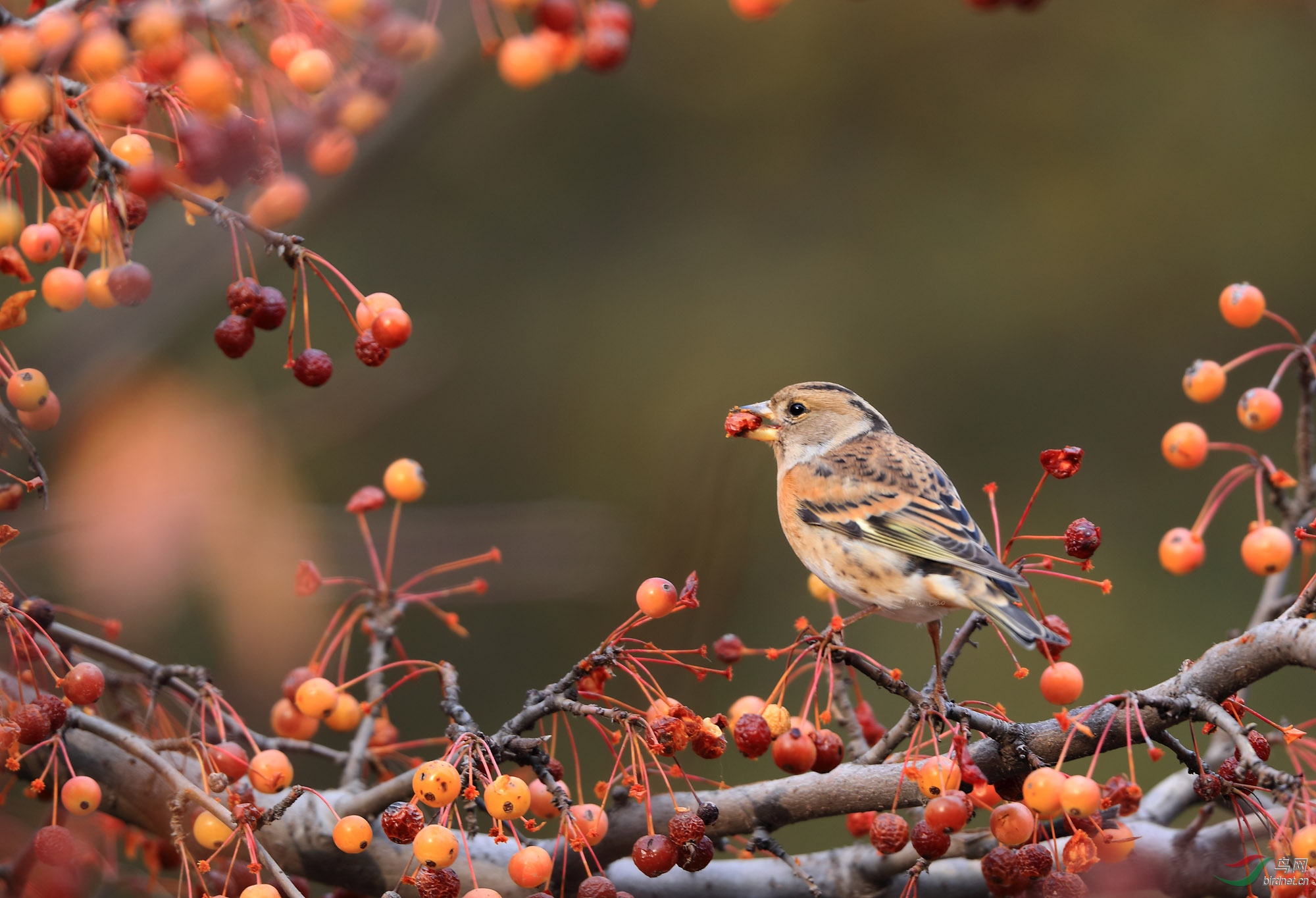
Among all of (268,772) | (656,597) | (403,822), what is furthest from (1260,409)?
(268,772)

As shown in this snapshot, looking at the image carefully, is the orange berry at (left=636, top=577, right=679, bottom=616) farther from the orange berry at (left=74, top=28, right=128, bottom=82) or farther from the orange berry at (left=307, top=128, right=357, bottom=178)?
the orange berry at (left=74, top=28, right=128, bottom=82)

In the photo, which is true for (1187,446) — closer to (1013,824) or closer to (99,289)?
(1013,824)

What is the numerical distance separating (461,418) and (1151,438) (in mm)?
2689

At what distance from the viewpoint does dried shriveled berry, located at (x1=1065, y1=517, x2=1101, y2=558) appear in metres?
1.39

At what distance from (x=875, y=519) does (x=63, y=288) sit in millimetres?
1191

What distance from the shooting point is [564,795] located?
1265mm

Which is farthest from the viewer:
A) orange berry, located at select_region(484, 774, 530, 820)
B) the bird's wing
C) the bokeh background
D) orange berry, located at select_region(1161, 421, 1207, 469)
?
the bokeh background

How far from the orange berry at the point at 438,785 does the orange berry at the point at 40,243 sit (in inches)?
26.1

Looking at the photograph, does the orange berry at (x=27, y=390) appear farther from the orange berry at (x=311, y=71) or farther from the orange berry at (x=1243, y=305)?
the orange berry at (x=1243, y=305)

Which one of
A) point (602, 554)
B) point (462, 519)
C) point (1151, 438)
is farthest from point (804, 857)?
point (1151, 438)

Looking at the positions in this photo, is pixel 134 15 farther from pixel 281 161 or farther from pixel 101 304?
pixel 101 304

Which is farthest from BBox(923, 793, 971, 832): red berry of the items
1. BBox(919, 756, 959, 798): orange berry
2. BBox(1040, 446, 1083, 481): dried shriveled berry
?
BBox(1040, 446, 1083, 481): dried shriveled berry

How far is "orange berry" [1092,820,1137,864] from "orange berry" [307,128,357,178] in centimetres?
109

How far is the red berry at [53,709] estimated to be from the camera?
1248 millimetres
